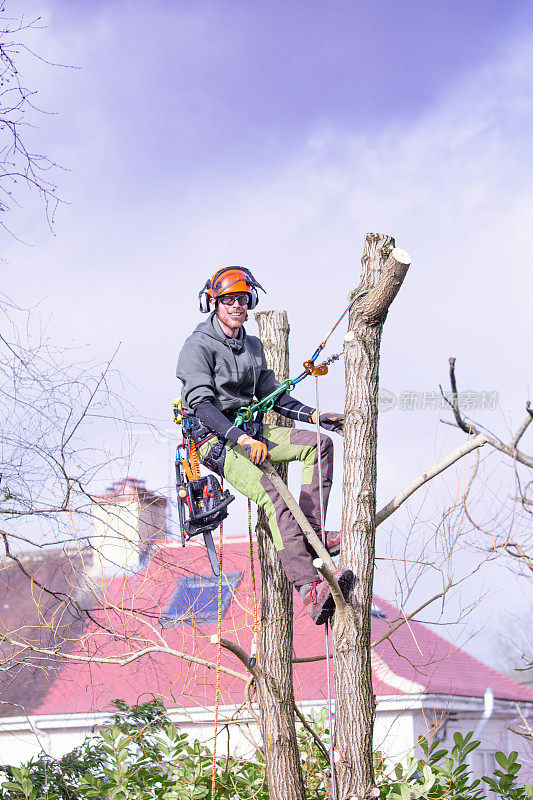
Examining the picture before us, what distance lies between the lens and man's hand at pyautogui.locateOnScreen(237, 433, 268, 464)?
15.4ft

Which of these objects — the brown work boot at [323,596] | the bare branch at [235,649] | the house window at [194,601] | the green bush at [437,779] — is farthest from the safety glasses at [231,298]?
the green bush at [437,779]

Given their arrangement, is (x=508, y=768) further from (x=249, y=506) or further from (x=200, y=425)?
(x=200, y=425)

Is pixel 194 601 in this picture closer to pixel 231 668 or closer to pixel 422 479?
pixel 422 479

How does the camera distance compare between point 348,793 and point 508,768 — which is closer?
point 348,793

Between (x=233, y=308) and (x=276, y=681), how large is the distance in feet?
8.30

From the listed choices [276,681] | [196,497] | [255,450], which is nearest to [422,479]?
[255,450]

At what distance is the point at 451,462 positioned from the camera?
4715mm

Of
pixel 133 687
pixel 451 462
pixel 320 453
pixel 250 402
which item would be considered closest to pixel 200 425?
pixel 250 402

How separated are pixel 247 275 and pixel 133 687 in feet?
26.1

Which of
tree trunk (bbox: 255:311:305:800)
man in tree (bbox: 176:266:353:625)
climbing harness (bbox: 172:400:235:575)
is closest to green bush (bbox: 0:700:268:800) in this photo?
tree trunk (bbox: 255:311:305:800)

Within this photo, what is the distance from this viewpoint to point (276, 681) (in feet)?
18.9

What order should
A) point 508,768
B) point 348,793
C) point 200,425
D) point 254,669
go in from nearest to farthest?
point 348,793 → point 200,425 → point 254,669 → point 508,768

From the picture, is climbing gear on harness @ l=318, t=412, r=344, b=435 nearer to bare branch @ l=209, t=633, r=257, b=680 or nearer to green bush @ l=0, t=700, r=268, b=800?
bare branch @ l=209, t=633, r=257, b=680

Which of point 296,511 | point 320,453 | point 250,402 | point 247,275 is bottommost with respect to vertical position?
point 296,511
